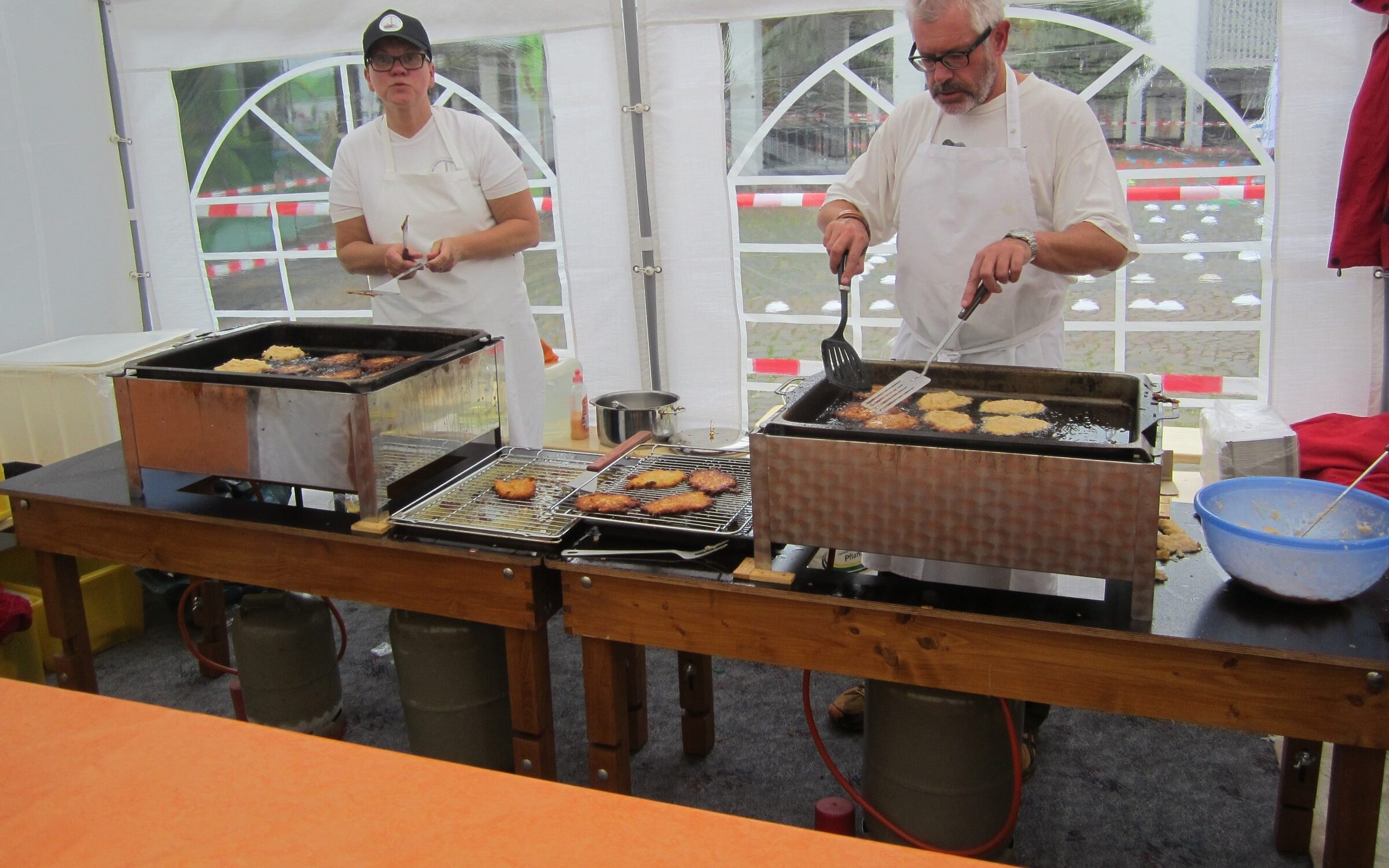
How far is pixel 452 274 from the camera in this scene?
12.7ft

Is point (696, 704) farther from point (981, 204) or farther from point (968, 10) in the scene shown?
point (968, 10)

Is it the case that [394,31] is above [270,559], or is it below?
above

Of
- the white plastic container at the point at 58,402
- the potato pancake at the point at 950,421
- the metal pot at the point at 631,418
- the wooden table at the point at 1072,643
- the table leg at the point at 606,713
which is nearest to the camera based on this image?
the wooden table at the point at 1072,643

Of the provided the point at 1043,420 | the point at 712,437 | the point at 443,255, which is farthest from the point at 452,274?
the point at 1043,420

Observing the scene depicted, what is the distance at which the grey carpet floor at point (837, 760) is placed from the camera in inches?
112

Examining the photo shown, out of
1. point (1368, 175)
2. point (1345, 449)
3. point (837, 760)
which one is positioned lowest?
point (837, 760)

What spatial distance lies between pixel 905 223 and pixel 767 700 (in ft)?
5.68

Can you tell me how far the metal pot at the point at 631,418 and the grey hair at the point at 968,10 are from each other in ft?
6.06

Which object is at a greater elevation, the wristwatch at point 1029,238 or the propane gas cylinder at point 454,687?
the wristwatch at point 1029,238

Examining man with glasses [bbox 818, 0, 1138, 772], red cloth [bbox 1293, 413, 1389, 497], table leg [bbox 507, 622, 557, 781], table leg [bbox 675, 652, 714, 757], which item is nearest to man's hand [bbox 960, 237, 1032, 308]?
man with glasses [bbox 818, 0, 1138, 772]

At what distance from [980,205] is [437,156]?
2.01 metres

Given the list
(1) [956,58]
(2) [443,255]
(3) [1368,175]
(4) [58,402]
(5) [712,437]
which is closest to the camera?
(1) [956,58]

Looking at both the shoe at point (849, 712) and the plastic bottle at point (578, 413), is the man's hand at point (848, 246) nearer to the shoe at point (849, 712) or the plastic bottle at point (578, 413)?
the shoe at point (849, 712)

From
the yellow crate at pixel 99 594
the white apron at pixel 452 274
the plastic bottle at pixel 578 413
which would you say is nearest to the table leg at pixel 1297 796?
the white apron at pixel 452 274
